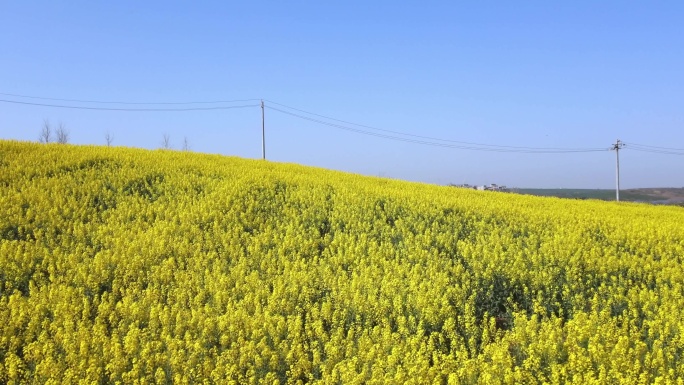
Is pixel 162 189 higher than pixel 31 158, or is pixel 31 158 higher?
pixel 31 158

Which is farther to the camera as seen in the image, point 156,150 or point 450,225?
point 156,150

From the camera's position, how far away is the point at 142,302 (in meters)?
6.25

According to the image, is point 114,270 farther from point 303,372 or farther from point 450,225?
point 450,225

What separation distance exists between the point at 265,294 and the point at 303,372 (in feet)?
6.17

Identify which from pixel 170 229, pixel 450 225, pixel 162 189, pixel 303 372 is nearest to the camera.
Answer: pixel 303 372

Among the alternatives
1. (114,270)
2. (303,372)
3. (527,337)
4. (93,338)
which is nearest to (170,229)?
(114,270)

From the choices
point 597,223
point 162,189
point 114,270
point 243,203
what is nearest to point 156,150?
point 162,189

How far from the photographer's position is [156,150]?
18.8 m

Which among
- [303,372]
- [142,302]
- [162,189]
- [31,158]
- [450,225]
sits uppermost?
[31,158]

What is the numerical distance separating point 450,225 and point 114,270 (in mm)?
6695

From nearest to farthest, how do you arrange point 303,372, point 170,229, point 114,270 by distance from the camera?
1. point 303,372
2. point 114,270
3. point 170,229

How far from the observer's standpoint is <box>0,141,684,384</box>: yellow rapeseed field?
469 cm

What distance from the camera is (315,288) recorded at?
694cm

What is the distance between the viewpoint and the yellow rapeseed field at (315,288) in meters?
→ 4.69
